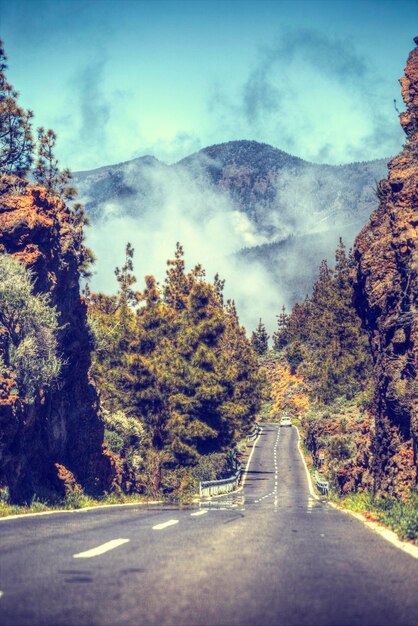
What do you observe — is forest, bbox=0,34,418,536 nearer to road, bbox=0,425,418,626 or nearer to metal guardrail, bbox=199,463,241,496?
metal guardrail, bbox=199,463,241,496

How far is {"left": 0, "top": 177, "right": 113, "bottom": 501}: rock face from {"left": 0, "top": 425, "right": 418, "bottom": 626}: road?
10686mm

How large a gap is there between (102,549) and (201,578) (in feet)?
8.54

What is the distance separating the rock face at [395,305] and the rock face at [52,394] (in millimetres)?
13087

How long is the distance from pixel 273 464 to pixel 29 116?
4986cm

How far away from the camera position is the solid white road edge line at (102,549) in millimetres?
→ 8778

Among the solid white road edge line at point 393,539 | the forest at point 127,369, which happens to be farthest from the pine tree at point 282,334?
the solid white road edge line at point 393,539

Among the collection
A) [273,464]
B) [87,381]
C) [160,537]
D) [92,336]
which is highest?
[92,336]

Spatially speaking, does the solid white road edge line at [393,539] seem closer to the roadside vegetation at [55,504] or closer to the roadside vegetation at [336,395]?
the roadside vegetation at [336,395]

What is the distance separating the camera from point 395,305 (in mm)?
28141

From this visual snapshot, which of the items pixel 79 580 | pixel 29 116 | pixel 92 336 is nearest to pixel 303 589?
pixel 79 580

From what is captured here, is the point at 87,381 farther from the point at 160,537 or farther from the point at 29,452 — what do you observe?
the point at 160,537

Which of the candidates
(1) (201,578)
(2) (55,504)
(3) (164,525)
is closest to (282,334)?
(2) (55,504)

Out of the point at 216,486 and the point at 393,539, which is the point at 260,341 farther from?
the point at 393,539

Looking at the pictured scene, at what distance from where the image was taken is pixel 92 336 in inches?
1346
